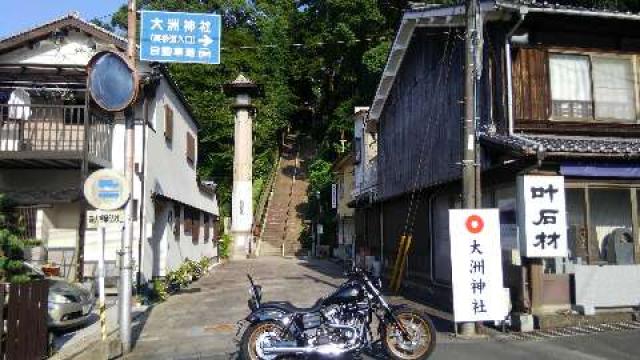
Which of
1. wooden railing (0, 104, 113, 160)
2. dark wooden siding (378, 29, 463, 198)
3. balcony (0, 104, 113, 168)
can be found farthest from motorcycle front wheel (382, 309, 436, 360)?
wooden railing (0, 104, 113, 160)

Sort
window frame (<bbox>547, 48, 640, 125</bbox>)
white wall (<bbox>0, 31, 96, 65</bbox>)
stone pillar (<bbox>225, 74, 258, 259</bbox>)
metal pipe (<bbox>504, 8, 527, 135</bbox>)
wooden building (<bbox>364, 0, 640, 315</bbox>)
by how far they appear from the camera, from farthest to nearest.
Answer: stone pillar (<bbox>225, 74, 258, 259</bbox>), white wall (<bbox>0, 31, 96, 65</bbox>), window frame (<bbox>547, 48, 640, 125</bbox>), metal pipe (<bbox>504, 8, 527, 135</bbox>), wooden building (<bbox>364, 0, 640, 315</bbox>)

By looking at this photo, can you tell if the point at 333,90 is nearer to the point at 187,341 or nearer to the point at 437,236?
the point at 437,236

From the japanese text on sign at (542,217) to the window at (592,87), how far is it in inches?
101

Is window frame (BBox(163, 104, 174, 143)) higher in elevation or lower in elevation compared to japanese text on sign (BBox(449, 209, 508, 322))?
higher

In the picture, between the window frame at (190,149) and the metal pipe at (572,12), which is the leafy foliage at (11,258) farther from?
the window frame at (190,149)

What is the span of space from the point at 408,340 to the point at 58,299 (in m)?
7.01

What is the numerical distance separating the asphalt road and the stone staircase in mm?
18794

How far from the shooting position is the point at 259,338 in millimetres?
8516

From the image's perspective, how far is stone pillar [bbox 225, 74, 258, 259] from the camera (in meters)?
36.3

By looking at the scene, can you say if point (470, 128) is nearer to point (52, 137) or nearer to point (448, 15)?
point (448, 15)

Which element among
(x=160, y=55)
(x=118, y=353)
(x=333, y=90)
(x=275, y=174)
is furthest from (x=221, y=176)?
(x=118, y=353)

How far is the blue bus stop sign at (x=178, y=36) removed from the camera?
12.6 m

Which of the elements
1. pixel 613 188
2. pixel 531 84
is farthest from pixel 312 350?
pixel 531 84

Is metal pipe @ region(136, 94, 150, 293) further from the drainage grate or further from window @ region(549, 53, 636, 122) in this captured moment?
window @ region(549, 53, 636, 122)
